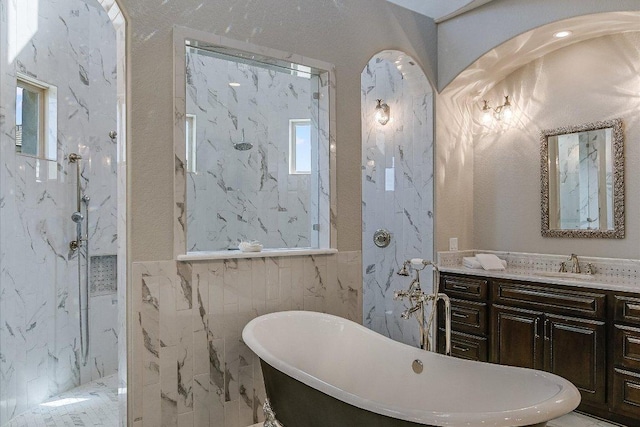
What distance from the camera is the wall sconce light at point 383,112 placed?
4406 mm

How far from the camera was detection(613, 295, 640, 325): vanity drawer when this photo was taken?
9.18ft

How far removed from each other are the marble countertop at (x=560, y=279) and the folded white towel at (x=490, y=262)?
A: 4cm

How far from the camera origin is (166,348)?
2.53 metres

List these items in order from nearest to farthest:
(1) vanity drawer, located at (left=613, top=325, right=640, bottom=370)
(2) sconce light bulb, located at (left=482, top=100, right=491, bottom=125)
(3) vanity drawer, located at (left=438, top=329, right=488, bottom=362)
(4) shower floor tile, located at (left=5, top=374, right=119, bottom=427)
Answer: (1) vanity drawer, located at (left=613, top=325, right=640, bottom=370)
(4) shower floor tile, located at (left=5, top=374, right=119, bottom=427)
(3) vanity drawer, located at (left=438, top=329, right=488, bottom=362)
(2) sconce light bulb, located at (left=482, top=100, right=491, bottom=125)

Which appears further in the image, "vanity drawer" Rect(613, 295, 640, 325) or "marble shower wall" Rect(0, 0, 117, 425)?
"marble shower wall" Rect(0, 0, 117, 425)

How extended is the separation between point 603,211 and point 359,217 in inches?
69.3

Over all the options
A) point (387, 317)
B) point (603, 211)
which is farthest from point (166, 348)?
point (603, 211)

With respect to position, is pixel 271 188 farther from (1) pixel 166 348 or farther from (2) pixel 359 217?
(1) pixel 166 348

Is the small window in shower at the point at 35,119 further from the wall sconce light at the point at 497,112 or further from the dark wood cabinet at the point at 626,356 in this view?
the dark wood cabinet at the point at 626,356

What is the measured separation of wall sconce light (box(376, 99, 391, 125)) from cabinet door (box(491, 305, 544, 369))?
1922 mm

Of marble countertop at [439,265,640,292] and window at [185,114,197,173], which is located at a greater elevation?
window at [185,114,197,173]

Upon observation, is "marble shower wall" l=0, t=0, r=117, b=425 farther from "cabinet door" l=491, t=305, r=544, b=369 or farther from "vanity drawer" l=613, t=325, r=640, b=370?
"vanity drawer" l=613, t=325, r=640, b=370

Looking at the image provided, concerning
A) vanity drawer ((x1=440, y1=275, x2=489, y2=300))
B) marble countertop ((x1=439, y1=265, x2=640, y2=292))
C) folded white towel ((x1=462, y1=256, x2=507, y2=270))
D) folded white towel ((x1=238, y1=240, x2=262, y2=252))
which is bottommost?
vanity drawer ((x1=440, y1=275, x2=489, y2=300))

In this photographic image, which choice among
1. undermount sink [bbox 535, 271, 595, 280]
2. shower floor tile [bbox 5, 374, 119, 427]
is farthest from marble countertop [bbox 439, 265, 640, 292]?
shower floor tile [bbox 5, 374, 119, 427]
